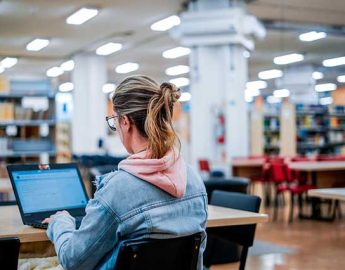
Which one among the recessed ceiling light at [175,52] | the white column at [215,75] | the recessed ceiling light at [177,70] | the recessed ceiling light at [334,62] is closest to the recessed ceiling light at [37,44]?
the recessed ceiling light at [175,52]


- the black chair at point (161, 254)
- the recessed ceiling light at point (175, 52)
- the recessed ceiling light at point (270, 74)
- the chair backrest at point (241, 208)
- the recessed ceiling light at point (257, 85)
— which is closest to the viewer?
the black chair at point (161, 254)

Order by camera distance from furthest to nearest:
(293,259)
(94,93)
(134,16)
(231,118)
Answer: (94,93)
(134,16)
(231,118)
(293,259)

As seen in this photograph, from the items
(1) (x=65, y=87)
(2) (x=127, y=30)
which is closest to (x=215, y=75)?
(2) (x=127, y=30)

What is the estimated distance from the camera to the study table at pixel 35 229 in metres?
2.15

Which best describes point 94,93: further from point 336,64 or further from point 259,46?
point 336,64

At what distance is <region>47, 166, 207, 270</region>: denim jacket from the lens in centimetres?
182

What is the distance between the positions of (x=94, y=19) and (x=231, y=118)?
3666 mm

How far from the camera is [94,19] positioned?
11.8 m

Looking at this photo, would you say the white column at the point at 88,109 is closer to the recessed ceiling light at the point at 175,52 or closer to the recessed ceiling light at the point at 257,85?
the recessed ceiling light at the point at 175,52

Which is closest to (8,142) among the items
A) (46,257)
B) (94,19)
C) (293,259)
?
(94,19)

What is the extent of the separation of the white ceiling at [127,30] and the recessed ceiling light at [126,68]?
331mm

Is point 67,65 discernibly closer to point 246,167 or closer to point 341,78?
point 246,167

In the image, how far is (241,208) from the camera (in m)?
3.10

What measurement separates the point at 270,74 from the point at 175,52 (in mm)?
5931
